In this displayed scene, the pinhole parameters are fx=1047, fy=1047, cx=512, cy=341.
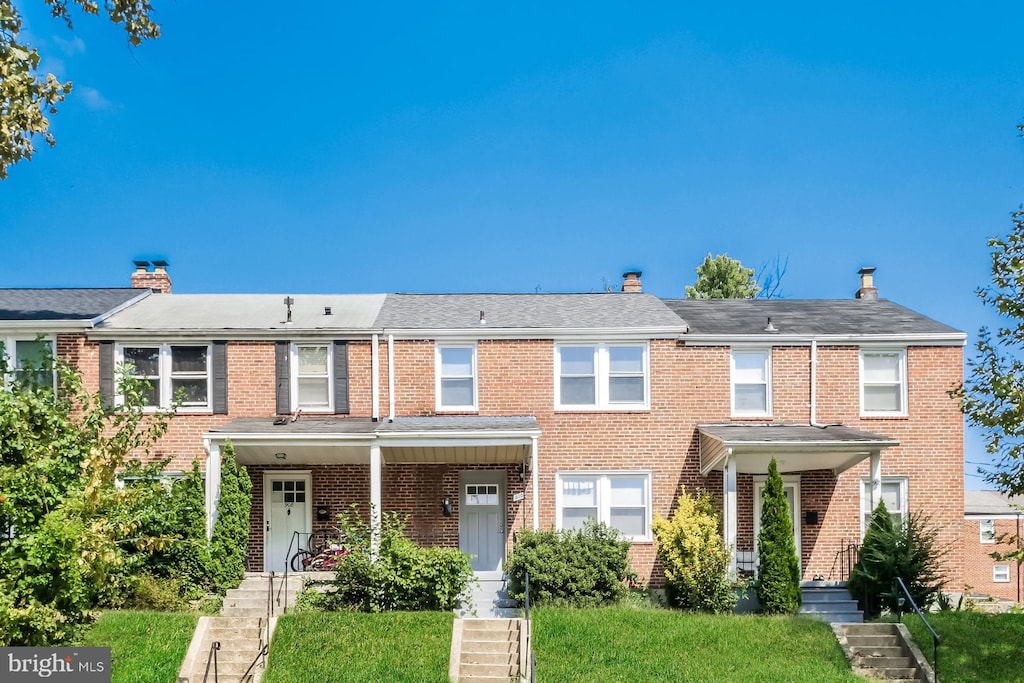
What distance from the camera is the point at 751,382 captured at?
2248 centimetres

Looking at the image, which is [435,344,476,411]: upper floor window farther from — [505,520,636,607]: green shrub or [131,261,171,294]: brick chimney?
[131,261,171,294]: brick chimney

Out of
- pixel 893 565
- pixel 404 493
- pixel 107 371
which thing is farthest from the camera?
pixel 404 493

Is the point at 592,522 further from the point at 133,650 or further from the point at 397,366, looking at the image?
the point at 133,650

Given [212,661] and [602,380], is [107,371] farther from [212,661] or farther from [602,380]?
[602,380]

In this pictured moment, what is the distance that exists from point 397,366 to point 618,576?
6445mm

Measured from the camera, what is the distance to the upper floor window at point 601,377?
22089 millimetres

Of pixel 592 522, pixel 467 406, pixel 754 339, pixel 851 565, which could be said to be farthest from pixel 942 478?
pixel 467 406

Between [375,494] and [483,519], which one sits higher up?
[375,494]

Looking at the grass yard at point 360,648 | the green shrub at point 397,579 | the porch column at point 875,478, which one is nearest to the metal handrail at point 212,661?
the grass yard at point 360,648

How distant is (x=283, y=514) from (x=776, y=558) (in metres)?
9.99

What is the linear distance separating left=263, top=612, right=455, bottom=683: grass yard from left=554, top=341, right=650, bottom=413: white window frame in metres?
6.06

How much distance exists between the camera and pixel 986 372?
54.6 ft

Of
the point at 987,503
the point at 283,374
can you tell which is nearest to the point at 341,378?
the point at 283,374

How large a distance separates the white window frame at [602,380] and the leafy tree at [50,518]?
9827 mm
